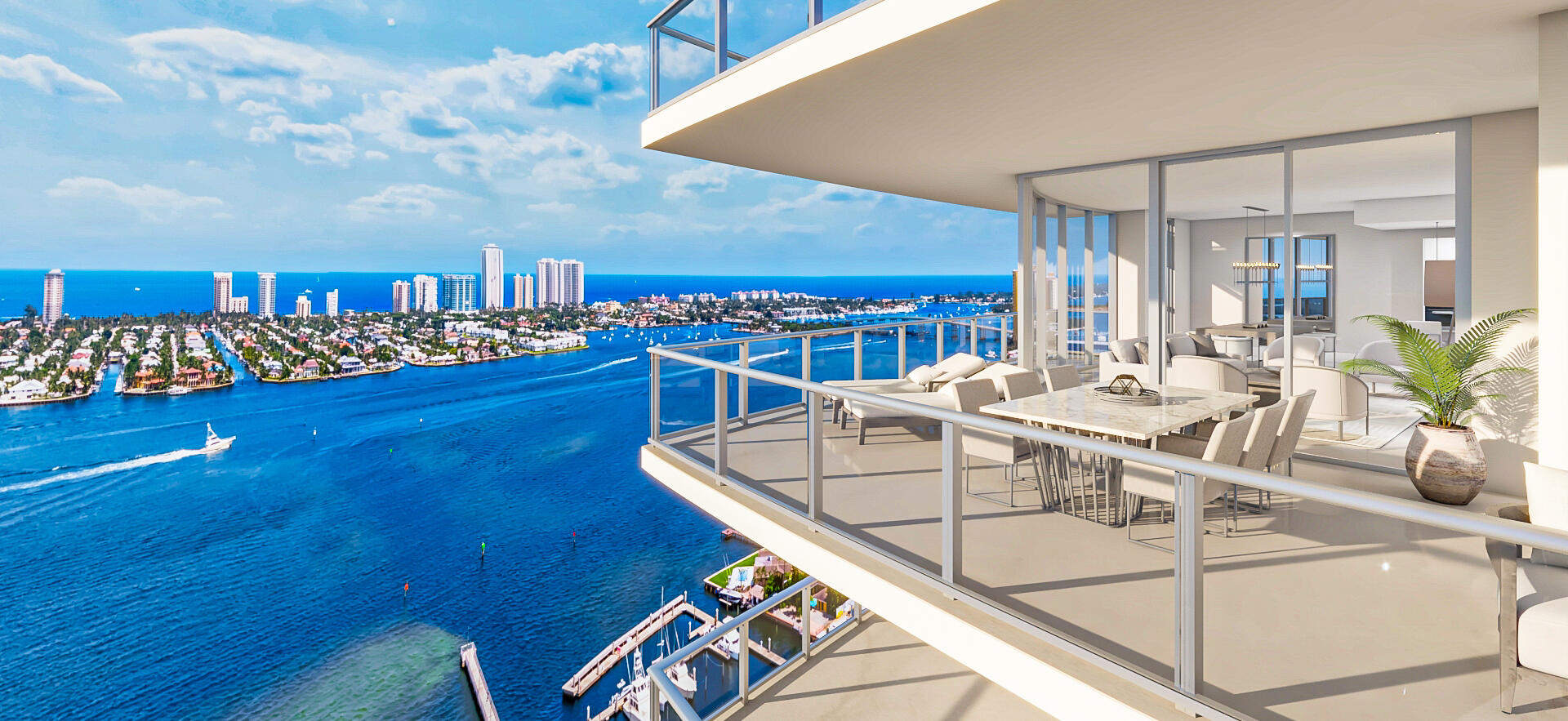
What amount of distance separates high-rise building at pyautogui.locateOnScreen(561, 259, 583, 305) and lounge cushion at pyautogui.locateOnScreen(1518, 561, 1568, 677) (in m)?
72.8

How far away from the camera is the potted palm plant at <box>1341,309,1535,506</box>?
14.2ft

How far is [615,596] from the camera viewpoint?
3600 centimetres

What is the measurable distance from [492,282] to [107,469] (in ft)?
105

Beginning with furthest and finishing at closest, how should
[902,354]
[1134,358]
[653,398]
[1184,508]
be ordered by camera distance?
[902,354] < [1134,358] < [653,398] < [1184,508]

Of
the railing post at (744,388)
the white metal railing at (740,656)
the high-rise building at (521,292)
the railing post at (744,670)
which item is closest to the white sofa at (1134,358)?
the railing post at (744,388)

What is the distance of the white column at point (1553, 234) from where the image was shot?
3283 millimetres

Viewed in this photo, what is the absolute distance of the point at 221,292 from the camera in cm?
5912

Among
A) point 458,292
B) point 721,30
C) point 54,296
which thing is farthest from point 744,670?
point 458,292

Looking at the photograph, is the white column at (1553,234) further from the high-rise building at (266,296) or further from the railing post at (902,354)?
the high-rise building at (266,296)

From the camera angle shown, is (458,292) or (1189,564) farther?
(458,292)

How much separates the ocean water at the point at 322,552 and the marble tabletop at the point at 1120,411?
16659 millimetres

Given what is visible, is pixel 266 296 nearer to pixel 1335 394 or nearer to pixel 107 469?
pixel 107 469

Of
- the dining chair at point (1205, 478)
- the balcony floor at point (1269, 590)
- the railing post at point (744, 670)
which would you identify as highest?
the dining chair at point (1205, 478)

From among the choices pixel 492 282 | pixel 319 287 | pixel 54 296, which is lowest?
pixel 54 296
